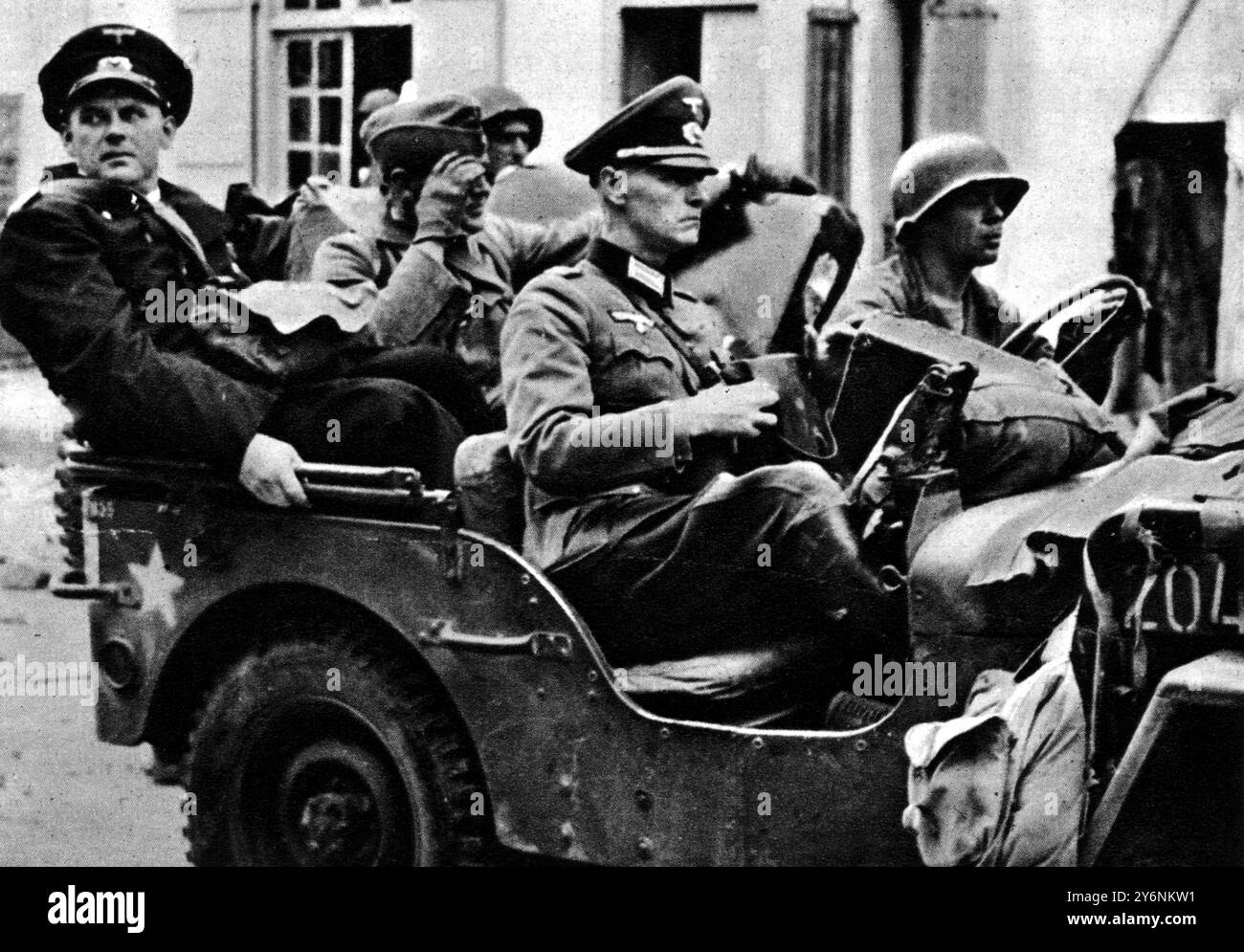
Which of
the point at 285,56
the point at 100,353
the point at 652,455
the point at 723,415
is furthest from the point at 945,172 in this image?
the point at 285,56

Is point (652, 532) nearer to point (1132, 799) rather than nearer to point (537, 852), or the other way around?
point (537, 852)

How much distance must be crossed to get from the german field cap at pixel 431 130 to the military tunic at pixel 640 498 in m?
0.97

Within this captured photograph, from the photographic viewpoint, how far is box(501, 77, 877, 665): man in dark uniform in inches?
163

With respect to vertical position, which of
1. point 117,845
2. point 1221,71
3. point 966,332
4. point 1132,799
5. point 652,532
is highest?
point 1221,71

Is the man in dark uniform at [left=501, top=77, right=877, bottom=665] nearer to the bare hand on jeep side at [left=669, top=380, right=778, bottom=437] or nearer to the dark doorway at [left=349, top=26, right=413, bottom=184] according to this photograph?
the bare hand on jeep side at [left=669, top=380, right=778, bottom=437]

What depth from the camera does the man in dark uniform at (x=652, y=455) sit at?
4.15 metres

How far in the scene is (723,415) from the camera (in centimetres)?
419

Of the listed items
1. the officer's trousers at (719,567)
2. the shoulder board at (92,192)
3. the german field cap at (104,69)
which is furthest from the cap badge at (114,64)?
the officer's trousers at (719,567)

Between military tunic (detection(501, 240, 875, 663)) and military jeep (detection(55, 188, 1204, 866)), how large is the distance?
81 millimetres

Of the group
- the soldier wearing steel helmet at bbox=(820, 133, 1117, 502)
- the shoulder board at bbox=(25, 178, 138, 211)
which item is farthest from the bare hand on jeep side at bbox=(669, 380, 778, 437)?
the shoulder board at bbox=(25, 178, 138, 211)
